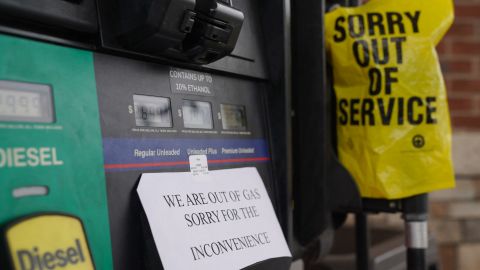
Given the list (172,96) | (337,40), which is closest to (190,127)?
(172,96)

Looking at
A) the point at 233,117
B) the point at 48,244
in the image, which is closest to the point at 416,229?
the point at 233,117

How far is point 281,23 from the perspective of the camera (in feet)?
2.41

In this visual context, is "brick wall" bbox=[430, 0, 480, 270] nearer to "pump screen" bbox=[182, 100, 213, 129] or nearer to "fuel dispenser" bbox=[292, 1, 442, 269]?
"fuel dispenser" bbox=[292, 1, 442, 269]

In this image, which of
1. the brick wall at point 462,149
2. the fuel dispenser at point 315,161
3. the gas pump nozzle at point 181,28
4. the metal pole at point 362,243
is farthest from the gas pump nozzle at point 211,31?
the brick wall at point 462,149

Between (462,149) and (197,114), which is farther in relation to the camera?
(462,149)

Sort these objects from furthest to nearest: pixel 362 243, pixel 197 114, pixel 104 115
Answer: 1. pixel 362 243
2. pixel 197 114
3. pixel 104 115

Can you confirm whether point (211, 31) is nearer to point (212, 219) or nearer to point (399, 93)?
point (212, 219)

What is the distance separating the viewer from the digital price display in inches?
20.9

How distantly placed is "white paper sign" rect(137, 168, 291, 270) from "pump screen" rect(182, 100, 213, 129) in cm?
6

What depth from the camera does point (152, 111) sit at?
548 mm

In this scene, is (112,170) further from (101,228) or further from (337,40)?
(337,40)

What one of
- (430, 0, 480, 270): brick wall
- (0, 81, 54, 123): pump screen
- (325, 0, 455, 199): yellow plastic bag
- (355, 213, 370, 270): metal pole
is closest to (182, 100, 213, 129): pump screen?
(0, 81, 54, 123): pump screen

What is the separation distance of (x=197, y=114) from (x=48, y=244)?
0.87 feet

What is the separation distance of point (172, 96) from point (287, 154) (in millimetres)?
216
